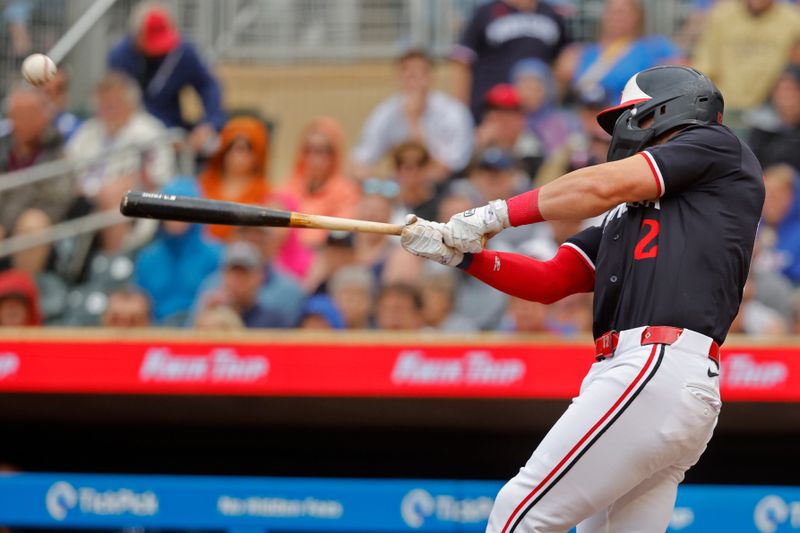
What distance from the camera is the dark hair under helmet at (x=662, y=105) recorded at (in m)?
3.41

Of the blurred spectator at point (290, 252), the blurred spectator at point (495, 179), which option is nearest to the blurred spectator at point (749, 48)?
the blurred spectator at point (495, 179)

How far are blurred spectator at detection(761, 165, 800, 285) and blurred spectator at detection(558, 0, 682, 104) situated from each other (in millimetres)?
1154

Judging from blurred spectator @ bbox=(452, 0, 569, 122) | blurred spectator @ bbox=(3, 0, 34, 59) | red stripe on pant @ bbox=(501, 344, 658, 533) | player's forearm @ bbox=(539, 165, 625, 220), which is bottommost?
red stripe on pant @ bbox=(501, 344, 658, 533)

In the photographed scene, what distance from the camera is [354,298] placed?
21.0 feet

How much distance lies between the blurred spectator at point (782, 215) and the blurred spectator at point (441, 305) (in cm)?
168

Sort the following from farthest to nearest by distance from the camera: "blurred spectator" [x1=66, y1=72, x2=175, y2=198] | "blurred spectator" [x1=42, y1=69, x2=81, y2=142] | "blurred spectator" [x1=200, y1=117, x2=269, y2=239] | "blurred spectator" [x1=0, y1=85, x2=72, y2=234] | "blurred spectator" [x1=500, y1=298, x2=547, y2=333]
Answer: "blurred spectator" [x1=42, y1=69, x2=81, y2=142], "blurred spectator" [x1=66, y1=72, x2=175, y2=198], "blurred spectator" [x1=0, y1=85, x2=72, y2=234], "blurred spectator" [x1=200, y1=117, x2=269, y2=239], "blurred spectator" [x1=500, y1=298, x2=547, y2=333]

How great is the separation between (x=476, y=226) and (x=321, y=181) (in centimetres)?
403

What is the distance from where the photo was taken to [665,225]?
3342mm

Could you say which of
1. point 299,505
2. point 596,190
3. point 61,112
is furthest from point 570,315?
point 61,112

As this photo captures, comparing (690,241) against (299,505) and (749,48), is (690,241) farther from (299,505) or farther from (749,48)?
(749,48)

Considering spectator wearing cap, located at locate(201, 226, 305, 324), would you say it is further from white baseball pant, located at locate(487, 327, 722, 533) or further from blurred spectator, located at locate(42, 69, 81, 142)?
white baseball pant, located at locate(487, 327, 722, 533)

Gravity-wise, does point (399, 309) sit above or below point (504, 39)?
below

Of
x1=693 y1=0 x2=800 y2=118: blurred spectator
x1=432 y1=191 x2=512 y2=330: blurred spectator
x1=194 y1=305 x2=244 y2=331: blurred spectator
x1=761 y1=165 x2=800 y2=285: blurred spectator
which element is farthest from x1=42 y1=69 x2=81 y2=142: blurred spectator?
x1=761 y1=165 x2=800 y2=285: blurred spectator

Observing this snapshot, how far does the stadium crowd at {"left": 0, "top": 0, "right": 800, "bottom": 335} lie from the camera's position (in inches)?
255
